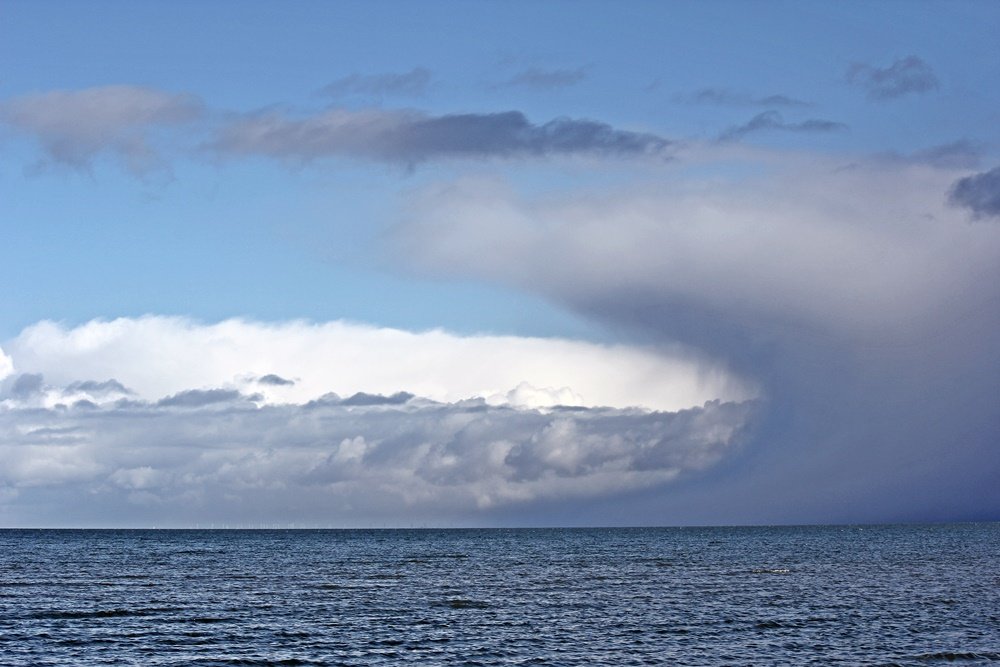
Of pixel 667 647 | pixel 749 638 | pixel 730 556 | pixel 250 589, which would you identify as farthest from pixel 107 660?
pixel 730 556

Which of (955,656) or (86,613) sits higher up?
(86,613)

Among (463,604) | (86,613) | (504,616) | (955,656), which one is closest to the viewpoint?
(955,656)

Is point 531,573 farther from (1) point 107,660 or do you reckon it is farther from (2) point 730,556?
(1) point 107,660

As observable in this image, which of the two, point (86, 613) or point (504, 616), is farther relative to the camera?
point (86, 613)

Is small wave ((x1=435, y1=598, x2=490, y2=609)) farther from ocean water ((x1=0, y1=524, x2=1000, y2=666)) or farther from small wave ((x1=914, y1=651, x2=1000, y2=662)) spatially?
small wave ((x1=914, y1=651, x2=1000, y2=662))

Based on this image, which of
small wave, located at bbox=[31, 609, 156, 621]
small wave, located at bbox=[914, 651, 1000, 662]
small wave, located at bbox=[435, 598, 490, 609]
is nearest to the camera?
small wave, located at bbox=[914, 651, 1000, 662]

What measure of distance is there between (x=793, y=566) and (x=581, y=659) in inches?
3480

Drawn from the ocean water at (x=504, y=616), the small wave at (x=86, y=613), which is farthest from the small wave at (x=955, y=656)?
the small wave at (x=86, y=613)

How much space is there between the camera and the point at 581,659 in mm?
59219

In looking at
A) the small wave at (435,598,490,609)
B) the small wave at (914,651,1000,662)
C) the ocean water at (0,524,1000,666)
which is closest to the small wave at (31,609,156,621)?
the ocean water at (0,524,1000,666)

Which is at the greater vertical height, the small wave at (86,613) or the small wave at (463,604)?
the small wave at (86,613)

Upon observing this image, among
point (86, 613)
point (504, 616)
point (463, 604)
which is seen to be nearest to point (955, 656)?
point (504, 616)

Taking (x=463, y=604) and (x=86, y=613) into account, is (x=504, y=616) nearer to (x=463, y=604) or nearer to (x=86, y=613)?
(x=463, y=604)

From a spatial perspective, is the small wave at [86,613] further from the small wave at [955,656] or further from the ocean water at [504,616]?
the small wave at [955,656]
